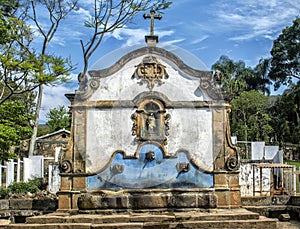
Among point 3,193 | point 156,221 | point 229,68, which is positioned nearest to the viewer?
point 156,221

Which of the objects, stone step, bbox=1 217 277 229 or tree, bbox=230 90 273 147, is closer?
stone step, bbox=1 217 277 229

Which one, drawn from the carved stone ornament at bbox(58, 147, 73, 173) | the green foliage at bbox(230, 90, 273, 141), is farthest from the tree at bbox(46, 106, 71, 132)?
the carved stone ornament at bbox(58, 147, 73, 173)

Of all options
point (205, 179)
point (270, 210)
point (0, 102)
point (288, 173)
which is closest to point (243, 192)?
point (288, 173)

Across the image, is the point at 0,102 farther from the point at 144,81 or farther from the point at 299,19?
the point at 299,19

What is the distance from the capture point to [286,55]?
107 feet

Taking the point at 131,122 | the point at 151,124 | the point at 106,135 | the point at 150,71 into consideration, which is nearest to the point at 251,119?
the point at 150,71

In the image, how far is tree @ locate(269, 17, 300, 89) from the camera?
31984mm

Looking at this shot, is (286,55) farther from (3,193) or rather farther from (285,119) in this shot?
(3,193)

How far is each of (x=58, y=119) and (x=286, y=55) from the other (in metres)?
20.5

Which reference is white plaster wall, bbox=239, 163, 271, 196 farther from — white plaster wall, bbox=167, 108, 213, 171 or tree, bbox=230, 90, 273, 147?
tree, bbox=230, 90, 273, 147

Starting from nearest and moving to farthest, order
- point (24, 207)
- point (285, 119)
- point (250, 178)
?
point (24, 207) < point (250, 178) < point (285, 119)

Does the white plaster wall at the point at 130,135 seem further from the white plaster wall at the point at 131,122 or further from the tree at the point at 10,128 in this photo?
the tree at the point at 10,128

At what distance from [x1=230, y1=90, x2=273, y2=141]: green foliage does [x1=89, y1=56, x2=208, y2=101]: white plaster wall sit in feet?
65.0

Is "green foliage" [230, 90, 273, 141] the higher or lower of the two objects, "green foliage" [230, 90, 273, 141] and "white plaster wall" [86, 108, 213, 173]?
the higher
